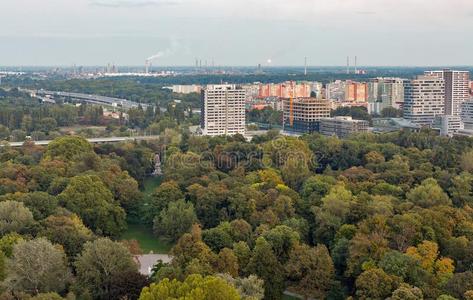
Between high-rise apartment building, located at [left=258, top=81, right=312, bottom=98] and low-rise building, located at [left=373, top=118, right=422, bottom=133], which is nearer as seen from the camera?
low-rise building, located at [left=373, top=118, right=422, bottom=133]

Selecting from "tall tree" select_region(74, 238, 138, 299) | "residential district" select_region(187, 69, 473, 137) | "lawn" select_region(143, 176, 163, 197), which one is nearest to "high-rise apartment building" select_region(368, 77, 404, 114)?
"residential district" select_region(187, 69, 473, 137)

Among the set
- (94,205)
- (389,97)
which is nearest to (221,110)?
(94,205)

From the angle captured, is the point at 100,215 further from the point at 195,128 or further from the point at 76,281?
the point at 195,128

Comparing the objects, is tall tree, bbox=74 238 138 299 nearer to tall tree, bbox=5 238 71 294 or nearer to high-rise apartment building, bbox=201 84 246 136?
tall tree, bbox=5 238 71 294

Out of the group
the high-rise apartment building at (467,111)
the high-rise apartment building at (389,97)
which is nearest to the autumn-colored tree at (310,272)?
the high-rise apartment building at (467,111)

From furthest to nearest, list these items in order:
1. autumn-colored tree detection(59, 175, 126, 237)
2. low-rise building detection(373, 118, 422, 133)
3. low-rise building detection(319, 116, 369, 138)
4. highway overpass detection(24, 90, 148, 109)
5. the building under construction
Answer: highway overpass detection(24, 90, 148, 109) → low-rise building detection(373, 118, 422, 133) → the building under construction → low-rise building detection(319, 116, 369, 138) → autumn-colored tree detection(59, 175, 126, 237)

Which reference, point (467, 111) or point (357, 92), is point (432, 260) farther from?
point (357, 92)

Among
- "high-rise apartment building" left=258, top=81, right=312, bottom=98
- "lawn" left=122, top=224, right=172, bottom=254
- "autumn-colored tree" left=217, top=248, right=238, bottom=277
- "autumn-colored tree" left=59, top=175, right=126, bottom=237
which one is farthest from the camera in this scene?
"high-rise apartment building" left=258, top=81, right=312, bottom=98

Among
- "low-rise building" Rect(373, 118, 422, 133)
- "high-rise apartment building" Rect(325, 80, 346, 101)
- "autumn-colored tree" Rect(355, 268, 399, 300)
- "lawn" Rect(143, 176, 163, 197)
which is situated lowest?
"lawn" Rect(143, 176, 163, 197)
